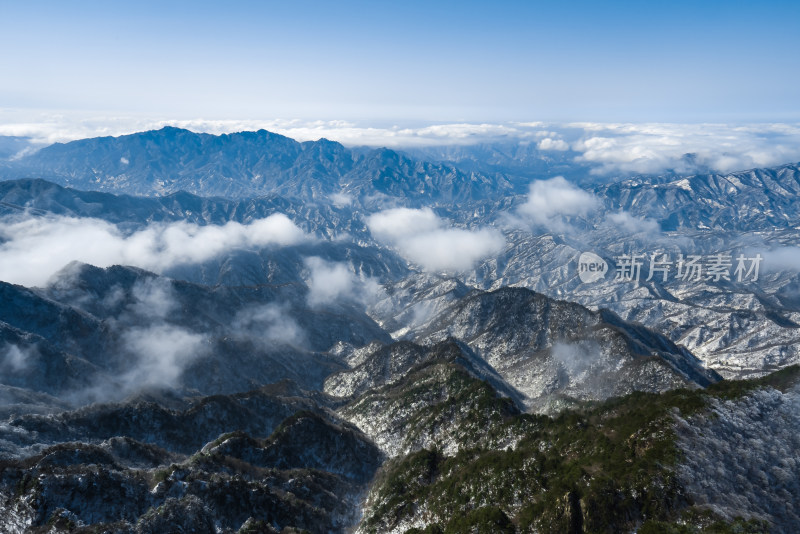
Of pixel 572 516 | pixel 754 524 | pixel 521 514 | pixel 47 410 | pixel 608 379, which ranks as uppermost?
pixel 754 524

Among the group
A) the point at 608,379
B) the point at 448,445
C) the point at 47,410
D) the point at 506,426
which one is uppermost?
the point at 506,426

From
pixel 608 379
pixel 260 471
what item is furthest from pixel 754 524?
pixel 608 379

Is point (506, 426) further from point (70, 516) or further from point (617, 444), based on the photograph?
point (70, 516)

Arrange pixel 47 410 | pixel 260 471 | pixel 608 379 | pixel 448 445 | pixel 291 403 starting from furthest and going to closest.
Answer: pixel 608 379 < pixel 291 403 < pixel 47 410 < pixel 448 445 < pixel 260 471

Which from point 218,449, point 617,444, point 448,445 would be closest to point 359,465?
point 448,445

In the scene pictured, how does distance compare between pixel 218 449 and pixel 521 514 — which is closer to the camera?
→ pixel 521 514

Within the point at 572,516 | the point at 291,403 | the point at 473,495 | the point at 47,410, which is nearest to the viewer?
the point at 572,516

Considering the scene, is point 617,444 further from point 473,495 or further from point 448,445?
point 448,445

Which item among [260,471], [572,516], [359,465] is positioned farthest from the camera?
[359,465]

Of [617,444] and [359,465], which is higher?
[617,444]
